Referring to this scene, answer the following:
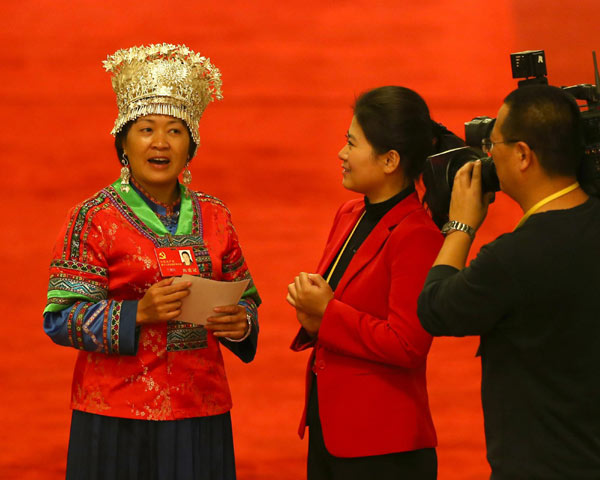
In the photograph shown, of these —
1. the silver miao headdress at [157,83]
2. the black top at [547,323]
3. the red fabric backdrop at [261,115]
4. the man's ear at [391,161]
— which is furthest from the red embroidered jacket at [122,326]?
the red fabric backdrop at [261,115]

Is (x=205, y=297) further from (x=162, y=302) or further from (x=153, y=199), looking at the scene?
(x=153, y=199)

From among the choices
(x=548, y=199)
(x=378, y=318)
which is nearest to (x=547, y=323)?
(x=548, y=199)

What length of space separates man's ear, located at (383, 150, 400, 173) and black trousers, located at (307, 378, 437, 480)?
576 mm

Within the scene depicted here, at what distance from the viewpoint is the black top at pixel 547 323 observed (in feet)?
4.64

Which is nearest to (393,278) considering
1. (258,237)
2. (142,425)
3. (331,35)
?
(142,425)

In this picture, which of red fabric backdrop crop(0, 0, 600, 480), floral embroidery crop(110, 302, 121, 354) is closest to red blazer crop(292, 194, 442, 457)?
floral embroidery crop(110, 302, 121, 354)

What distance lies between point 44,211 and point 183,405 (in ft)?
6.26

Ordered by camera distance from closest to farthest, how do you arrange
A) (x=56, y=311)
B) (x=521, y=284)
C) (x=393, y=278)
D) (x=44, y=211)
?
(x=521, y=284)
(x=393, y=278)
(x=56, y=311)
(x=44, y=211)

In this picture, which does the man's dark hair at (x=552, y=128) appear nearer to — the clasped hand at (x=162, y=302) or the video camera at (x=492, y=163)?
the video camera at (x=492, y=163)

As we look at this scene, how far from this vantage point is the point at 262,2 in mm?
3715

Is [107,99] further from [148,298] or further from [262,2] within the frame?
[148,298]

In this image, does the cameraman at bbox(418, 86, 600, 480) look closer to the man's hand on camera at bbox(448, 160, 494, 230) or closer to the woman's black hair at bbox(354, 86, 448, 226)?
the man's hand on camera at bbox(448, 160, 494, 230)

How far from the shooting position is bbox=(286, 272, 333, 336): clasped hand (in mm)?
1842

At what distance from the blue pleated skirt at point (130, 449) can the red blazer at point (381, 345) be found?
1.23 ft
